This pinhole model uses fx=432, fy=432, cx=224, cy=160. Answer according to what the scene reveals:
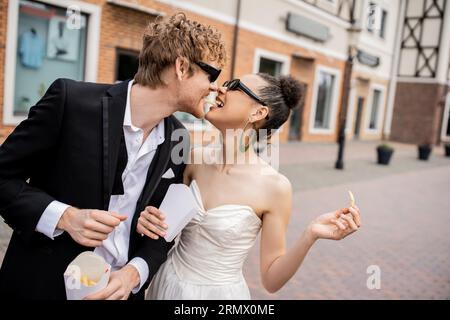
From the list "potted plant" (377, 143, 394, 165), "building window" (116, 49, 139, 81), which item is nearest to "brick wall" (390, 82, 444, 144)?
"potted plant" (377, 143, 394, 165)

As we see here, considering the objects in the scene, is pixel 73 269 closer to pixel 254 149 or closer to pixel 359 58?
pixel 254 149

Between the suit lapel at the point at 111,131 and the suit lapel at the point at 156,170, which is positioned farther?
the suit lapel at the point at 156,170

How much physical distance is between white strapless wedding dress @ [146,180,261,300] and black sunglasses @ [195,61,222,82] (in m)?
0.54

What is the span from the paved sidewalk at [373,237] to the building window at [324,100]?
246 inches

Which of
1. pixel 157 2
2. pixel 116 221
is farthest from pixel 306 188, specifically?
pixel 116 221

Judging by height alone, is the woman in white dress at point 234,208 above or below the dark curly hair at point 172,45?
below

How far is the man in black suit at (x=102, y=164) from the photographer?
5.24 feet

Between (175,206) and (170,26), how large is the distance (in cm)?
76

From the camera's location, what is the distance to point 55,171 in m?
1.68

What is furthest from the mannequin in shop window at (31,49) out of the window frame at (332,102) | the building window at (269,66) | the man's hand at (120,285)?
the window frame at (332,102)

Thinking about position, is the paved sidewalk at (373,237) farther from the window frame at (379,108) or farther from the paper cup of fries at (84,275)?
the window frame at (379,108)

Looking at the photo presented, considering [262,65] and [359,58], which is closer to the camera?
[262,65]

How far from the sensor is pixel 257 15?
1442 centimetres

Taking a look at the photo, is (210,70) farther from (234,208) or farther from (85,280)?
(85,280)
